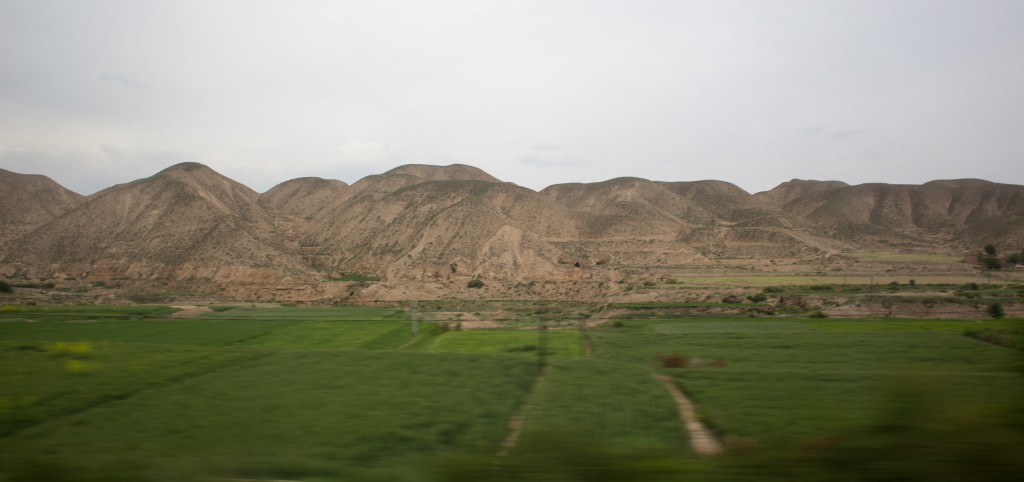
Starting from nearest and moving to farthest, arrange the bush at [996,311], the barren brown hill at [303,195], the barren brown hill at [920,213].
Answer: the bush at [996,311], the barren brown hill at [920,213], the barren brown hill at [303,195]

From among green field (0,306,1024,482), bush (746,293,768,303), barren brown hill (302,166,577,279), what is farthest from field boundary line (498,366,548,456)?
barren brown hill (302,166,577,279)

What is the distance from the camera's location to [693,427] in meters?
12.1

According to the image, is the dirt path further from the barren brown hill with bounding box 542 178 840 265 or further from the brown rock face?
the barren brown hill with bounding box 542 178 840 265

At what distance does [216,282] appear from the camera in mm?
63750

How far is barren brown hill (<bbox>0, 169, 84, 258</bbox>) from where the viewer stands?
8750 cm

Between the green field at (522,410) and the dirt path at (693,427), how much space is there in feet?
0.78

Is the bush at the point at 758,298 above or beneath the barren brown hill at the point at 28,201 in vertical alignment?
beneath

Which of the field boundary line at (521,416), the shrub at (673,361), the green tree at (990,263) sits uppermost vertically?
the green tree at (990,263)

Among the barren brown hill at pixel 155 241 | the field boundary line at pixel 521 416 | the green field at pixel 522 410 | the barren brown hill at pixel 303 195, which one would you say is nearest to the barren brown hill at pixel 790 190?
the barren brown hill at pixel 303 195

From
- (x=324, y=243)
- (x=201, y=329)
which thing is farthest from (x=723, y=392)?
(x=324, y=243)

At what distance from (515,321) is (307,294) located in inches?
1130

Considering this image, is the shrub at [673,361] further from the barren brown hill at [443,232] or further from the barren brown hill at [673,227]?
the barren brown hill at [673,227]

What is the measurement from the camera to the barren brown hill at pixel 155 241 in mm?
66250

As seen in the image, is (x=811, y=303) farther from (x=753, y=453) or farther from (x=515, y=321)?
(x=753, y=453)
